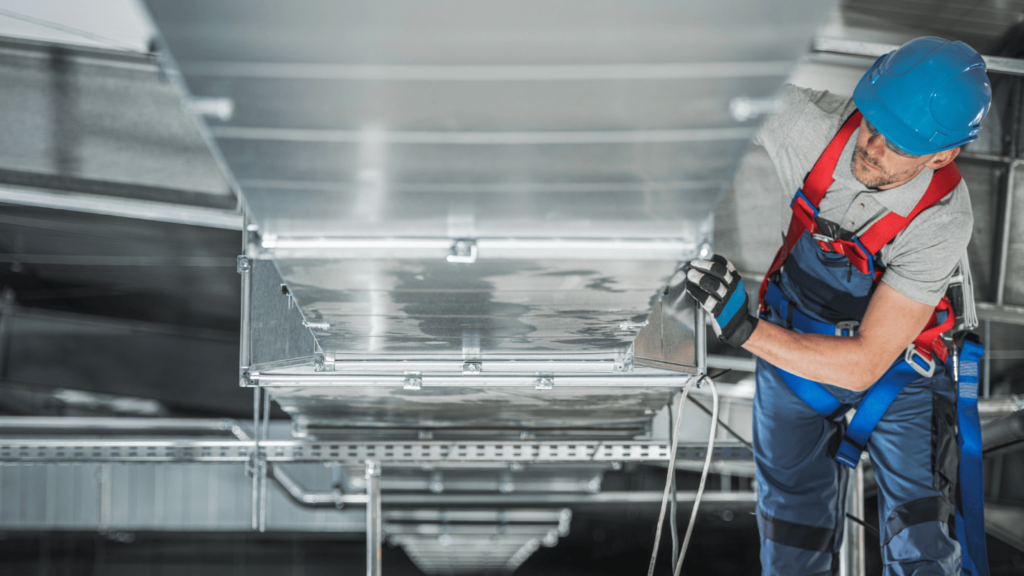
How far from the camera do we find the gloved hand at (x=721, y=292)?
1815 mm

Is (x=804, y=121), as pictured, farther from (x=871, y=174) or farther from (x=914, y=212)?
(x=914, y=212)

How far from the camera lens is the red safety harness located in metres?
1.88

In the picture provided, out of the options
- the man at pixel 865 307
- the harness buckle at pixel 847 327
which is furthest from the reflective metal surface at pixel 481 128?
the harness buckle at pixel 847 327

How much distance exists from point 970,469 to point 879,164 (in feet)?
3.07

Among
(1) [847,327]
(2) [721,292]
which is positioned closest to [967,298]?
(1) [847,327]

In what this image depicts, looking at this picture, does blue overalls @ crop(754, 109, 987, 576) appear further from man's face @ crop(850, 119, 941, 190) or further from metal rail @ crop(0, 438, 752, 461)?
metal rail @ crop(0, 438, 752, 461)

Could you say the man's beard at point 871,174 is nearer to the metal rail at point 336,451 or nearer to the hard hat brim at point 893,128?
the hard hat brim at point 893,128

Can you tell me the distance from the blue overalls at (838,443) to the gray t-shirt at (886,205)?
95 mm

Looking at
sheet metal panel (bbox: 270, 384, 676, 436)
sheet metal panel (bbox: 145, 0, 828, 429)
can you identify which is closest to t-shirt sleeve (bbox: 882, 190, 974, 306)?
sheet metal panel (bbox: 270, 384, 676, 436)

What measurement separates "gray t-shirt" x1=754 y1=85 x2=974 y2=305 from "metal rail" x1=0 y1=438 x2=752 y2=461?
145 cm

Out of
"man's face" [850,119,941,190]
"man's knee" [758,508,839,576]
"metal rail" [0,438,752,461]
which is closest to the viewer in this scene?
"man's face" [850,119,941,190]

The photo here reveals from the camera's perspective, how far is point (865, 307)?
2174 millimetres

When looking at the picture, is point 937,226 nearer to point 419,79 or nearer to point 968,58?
point 968,58

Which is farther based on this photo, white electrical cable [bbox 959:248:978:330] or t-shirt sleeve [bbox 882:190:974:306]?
white electrical cable [bbox 959:248:978:330]
